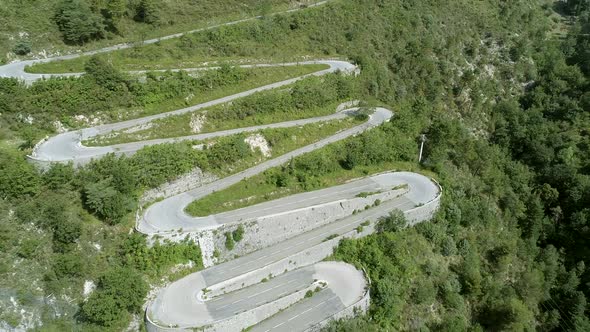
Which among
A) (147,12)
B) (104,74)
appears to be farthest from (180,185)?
(147,12)

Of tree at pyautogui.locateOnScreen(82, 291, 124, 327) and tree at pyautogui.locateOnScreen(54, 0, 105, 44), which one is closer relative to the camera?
tree at pyautogui.locateOnScreen(82, 291, 124, 327)

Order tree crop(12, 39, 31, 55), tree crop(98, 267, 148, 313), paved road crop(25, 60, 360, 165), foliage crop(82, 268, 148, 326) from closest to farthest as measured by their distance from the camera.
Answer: foliage crop(82, 268, 148, 326)
tree crop(98, 267, 148, 313)
paved road crop(25, 60, 360, 165)
tree crop(12, 39, 31, 55)

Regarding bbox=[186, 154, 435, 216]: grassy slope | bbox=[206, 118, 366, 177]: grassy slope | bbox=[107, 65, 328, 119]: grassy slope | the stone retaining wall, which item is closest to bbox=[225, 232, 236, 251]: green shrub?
the stone retaining wall

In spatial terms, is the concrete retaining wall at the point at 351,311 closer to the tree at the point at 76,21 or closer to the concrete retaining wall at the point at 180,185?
the concrete retaining wall at the point at 180,185

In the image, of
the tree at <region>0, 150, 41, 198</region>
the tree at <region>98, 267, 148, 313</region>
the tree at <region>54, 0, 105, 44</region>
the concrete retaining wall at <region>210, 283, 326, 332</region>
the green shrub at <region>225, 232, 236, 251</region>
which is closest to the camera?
the tree at <region>98, 267, 148, 313</region>

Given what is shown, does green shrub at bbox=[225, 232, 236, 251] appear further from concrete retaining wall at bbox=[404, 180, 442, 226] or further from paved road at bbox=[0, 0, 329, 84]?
paved road at bbox=[0, 0, 329, 84]

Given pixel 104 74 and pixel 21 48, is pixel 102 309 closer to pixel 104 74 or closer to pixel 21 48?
pixel 104 74
